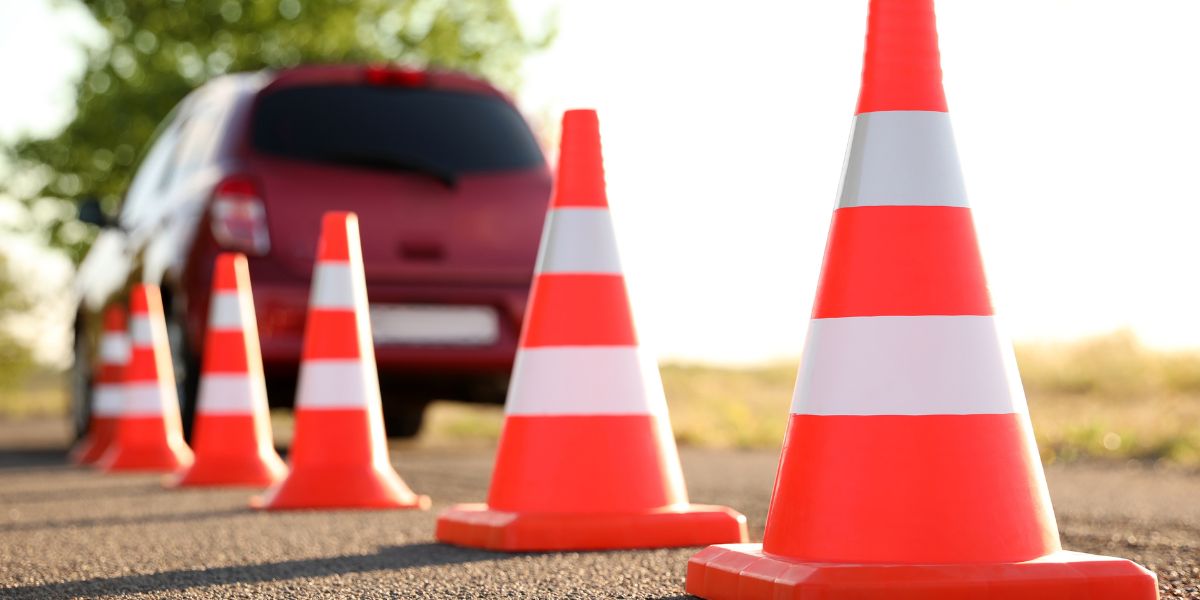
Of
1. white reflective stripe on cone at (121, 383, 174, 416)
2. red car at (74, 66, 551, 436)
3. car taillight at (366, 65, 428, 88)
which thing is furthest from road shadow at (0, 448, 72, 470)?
car taillight at (366, 65, 428, 88)

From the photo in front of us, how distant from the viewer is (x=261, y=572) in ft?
12.7

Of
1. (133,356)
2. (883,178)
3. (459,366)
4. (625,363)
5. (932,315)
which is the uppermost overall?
(883,178)

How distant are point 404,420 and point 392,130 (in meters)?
3.65

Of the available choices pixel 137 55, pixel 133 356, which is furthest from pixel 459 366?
pixel 137 55

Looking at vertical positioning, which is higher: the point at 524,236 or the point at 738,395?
the point at 524,236

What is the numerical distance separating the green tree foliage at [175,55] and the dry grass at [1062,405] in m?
3.47

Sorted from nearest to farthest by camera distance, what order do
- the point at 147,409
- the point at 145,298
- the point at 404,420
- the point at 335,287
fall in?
the point at 335,287
the point at 147,409
the point at 145,298
the point at 404,420

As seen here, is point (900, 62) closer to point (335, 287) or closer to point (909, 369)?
point (909, 369)

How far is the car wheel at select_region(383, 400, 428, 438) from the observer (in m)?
11.0

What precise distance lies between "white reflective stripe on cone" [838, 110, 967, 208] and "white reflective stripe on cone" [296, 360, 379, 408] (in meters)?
3.00

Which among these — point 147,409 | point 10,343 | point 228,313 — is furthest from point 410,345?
point 10,343

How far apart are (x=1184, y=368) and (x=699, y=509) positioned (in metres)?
10.9

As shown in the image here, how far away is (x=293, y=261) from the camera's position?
24.5 feet

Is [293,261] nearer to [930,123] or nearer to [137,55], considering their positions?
[930,123]
